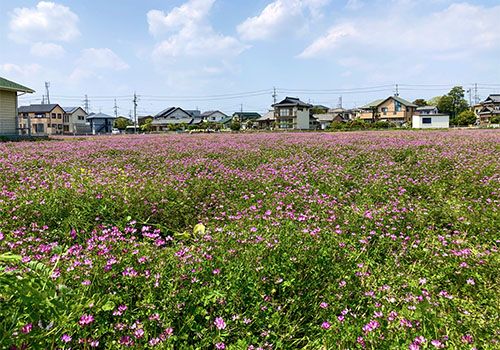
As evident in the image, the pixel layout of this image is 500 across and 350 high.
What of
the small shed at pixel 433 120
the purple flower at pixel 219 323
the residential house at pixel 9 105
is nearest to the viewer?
the purple flower at pixel 219 323

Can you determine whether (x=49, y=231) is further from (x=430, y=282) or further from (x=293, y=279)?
(x=430, y=282)

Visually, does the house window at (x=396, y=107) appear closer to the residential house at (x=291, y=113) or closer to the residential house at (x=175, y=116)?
the residential house at (x=291, y=113)

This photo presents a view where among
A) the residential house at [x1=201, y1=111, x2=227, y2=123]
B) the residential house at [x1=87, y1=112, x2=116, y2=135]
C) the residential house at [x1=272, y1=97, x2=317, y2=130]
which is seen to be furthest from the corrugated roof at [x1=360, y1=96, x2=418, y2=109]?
the residential house at [x1=87, y1=112, x2=116, y2=135]

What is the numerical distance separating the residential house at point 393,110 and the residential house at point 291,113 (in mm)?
18462

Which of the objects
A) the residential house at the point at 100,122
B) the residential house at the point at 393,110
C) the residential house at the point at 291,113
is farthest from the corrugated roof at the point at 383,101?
the residential house at the point at 100,122

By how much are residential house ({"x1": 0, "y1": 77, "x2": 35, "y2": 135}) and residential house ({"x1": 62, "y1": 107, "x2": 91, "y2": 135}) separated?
A: 2708 inches

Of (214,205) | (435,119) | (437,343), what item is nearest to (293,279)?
(437,343)

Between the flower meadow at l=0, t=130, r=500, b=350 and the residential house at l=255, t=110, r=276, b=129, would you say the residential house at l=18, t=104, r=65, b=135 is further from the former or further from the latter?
the flower meadow at l=0, t=130, r=500, b=350

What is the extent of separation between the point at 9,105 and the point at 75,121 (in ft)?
257

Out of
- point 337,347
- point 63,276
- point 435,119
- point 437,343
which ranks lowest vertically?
point 337,347

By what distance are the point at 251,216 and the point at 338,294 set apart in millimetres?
1731

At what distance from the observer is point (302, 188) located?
19.2 feet

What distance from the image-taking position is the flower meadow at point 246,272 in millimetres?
2123

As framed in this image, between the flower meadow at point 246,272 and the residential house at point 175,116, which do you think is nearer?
the flower meadow at point 246,272
